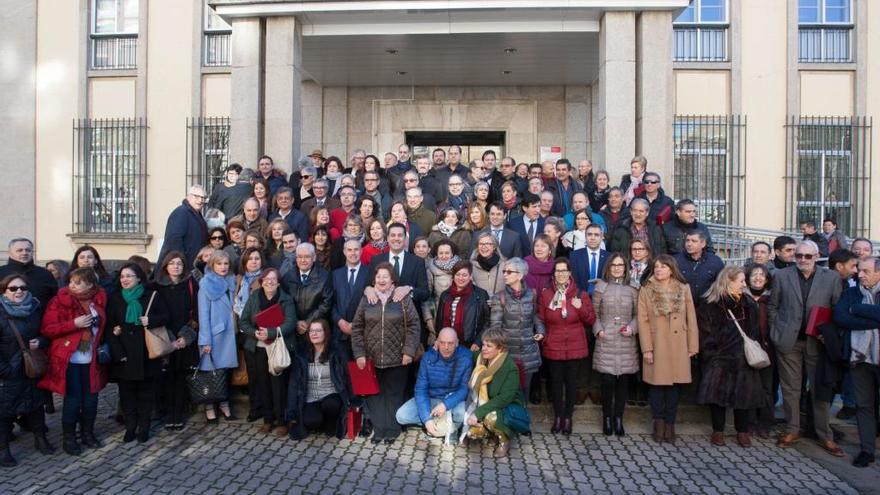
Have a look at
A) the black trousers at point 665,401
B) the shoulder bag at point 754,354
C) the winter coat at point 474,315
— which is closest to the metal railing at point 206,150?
the winter coat at point 474,315

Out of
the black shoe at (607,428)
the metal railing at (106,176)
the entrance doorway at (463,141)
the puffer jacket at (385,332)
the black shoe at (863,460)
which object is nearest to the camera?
the black shoe at (863,460)

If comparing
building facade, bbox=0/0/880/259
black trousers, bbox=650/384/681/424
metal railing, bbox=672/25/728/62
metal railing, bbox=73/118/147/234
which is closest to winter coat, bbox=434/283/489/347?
A: black trousers, bbox=650/384/681/424

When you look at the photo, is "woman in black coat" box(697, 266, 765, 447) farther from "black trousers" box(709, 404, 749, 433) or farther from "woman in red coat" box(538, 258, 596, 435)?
"woman in red coat" box(538, 258, 596, 435)

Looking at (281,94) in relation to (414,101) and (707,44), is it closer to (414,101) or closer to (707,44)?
(414,101)

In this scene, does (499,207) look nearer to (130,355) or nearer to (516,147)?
(130,355)

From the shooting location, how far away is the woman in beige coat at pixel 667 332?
6.46 m

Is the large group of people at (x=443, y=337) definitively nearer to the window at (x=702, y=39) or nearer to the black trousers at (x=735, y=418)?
the black trousers at (x=735, y=418)

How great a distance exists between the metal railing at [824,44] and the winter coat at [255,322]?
1367 cm

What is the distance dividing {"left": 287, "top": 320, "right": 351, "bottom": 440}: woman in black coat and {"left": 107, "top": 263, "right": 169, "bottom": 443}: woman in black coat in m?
1.36

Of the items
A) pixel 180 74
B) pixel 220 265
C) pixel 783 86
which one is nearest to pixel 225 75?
pixel 180 74

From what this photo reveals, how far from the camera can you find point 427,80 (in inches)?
589

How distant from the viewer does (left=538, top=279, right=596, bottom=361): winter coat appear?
21.6ft

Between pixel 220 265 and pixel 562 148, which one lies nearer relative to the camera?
pixel 220 265

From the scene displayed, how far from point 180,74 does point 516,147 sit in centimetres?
829
